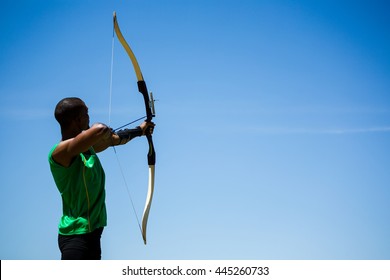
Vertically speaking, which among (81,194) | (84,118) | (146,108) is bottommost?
(81,194)

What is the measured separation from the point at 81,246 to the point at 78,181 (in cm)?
40

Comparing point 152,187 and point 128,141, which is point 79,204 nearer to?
point 128,141

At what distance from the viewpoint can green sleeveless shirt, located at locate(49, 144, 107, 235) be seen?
284 cm

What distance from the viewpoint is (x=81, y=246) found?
9.12 ft

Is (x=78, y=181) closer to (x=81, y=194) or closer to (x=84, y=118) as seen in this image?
(x=81, y=194)

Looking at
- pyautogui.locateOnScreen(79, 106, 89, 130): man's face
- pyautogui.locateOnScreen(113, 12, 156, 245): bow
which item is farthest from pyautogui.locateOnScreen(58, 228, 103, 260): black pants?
pyautogui.locateOnScreen(113, 12, 156, 245): bow

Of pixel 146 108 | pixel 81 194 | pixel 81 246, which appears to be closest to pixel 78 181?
pixel 81 194

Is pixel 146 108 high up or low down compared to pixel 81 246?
up

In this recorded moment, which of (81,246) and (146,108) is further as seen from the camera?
(146,108)

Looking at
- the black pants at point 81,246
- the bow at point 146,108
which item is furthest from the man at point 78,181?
the bow at point 146,108

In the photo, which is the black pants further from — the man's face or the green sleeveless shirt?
the man's face

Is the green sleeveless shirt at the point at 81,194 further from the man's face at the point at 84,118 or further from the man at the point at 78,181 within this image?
the man's face at the point at 84,118

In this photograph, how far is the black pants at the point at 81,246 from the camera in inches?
109
